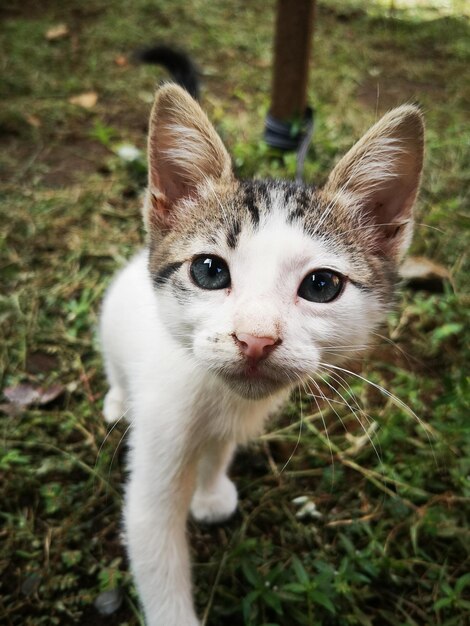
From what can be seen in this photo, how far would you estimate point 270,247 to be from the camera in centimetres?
128

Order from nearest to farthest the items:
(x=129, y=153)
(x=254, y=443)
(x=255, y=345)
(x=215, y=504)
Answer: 1. (x=255, y=345)
2. (x=215, y=504)
3. (x=254, y=443)
4. (x=129, y=153)

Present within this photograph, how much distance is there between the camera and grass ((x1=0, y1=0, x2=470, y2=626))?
1.73 metres

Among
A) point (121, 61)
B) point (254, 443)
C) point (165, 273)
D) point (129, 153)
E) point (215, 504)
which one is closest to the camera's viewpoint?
point (165, 273)

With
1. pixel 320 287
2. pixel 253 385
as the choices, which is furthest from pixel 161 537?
pixel 320 287

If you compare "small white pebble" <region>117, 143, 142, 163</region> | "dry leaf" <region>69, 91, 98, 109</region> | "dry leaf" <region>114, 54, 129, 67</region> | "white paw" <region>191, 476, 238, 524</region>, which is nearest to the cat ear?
"white paw" <region>191, 476, 238, 524</region>

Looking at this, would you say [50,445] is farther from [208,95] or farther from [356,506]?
[208,95]

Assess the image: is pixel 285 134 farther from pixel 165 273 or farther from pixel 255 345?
pixel 255 345

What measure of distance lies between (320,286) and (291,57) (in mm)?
2444

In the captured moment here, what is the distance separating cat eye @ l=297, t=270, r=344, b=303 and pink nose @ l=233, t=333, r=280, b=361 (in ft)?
0.74

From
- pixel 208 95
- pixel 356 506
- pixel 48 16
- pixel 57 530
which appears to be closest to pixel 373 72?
pixel 208 95

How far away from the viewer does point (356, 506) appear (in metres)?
2.01

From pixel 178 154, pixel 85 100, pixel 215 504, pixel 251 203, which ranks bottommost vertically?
pixel 215 504

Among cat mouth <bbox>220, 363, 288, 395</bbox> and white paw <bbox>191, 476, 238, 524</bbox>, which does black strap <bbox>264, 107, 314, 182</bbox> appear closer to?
white paw <bbox>191, 476, 238, 524</bbox>

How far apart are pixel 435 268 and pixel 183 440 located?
192 centimetres
